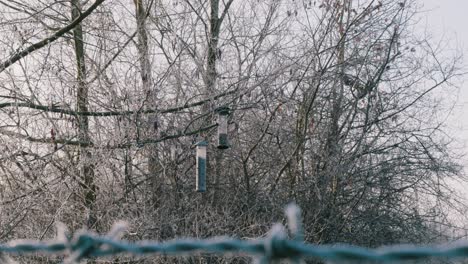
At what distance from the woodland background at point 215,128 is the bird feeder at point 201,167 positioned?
0.95 ft

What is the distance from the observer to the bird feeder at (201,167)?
28.0ft

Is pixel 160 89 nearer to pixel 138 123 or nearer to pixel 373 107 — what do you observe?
pixel 138 123

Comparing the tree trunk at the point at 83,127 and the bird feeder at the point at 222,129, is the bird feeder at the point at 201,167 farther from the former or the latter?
the tree trunk at the point at 83,127

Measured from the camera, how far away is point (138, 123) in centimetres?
884

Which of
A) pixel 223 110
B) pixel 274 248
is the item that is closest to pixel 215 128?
pixel 223 110

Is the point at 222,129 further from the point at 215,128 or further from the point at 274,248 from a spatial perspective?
the point at 274,248

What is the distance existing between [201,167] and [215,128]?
1085 millimetres

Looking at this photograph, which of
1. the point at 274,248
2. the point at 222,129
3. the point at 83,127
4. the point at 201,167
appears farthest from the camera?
the point at 83,127

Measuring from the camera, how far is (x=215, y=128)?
376 inches

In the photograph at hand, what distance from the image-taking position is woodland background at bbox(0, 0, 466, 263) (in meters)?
8.48

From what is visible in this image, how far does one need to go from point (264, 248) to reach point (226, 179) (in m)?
8.69

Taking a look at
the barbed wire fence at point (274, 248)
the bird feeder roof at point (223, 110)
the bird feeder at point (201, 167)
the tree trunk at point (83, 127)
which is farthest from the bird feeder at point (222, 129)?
the barbed wire fence at point (274, 248)

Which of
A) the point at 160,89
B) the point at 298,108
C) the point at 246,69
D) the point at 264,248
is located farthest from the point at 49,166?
the point at 264,248

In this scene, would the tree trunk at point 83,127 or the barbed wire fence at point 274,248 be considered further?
the tree trunk at point 83,127
